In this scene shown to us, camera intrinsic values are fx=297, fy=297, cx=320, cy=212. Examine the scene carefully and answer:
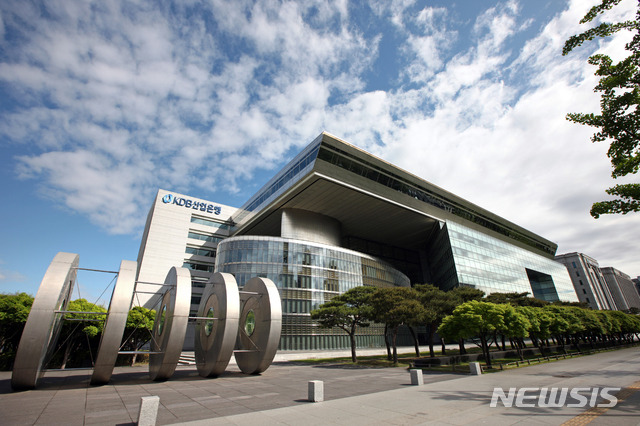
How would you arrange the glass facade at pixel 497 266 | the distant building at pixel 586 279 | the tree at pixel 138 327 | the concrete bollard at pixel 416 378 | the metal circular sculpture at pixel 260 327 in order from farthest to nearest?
the distant building at pixel 586 279, the glass facade at pixel 497 266, the tree at pixel 138 327, the metal circular sculpture at pixel 260 327, the concrete bollard at pixel 416 378

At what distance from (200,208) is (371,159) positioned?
46.6 meters

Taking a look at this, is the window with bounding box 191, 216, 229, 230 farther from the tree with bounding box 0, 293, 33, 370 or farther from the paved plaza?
the paved plaza

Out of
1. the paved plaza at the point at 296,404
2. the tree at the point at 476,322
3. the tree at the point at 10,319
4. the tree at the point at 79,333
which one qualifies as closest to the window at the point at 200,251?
the tree at the point at 79,333

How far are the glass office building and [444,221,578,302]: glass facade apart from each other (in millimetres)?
309

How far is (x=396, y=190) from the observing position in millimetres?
59188

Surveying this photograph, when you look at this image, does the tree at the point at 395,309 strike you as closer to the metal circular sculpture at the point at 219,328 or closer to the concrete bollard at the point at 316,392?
the metal circular sculpture at the point at 219,328

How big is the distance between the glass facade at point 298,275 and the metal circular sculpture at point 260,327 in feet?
84.4

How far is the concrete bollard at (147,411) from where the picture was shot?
928 cm

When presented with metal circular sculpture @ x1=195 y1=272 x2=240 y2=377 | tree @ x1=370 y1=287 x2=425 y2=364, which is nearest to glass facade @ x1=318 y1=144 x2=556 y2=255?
tree @ x1=370 y1=287 x2=425 y2=364

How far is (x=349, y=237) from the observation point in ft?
244

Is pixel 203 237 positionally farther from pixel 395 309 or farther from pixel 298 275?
pixel 395 309

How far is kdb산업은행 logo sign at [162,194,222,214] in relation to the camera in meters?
72.1

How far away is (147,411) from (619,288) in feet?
730

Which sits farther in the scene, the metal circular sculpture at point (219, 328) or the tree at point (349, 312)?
the tree at point (349, 312)
